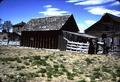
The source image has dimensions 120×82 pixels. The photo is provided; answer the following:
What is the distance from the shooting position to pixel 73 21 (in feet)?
138

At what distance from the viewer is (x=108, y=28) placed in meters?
40.4

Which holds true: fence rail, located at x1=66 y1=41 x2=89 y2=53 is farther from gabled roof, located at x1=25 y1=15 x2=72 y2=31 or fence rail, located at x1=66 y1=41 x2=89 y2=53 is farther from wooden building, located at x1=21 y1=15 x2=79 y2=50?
gabled roof, located at x1=25 y1=15 x2=72 y2=31

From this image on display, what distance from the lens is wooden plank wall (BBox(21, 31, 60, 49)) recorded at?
37938 millimetres

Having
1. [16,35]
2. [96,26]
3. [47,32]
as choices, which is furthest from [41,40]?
[16,35]

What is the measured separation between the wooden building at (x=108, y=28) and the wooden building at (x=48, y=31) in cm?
363

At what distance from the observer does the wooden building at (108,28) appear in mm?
38381

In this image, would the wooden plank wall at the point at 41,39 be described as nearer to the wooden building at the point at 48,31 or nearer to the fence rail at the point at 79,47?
the wooden building at the point at 48,31

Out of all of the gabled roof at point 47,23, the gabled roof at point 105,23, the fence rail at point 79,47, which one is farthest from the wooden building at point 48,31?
the fence rail at point 79,47

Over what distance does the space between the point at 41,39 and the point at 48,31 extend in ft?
7.16

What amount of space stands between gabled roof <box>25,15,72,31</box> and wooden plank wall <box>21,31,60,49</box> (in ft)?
2.71

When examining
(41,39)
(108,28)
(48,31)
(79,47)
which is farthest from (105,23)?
(79,47)

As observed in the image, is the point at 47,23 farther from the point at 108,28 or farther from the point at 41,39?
the point at 108,28

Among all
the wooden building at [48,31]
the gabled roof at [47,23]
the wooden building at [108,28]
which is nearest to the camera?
the wooden building at [48,31]

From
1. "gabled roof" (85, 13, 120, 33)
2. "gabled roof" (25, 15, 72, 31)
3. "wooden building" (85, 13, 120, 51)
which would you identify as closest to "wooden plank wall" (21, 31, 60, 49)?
"gabled roof" (25, 15, 72, 31)
